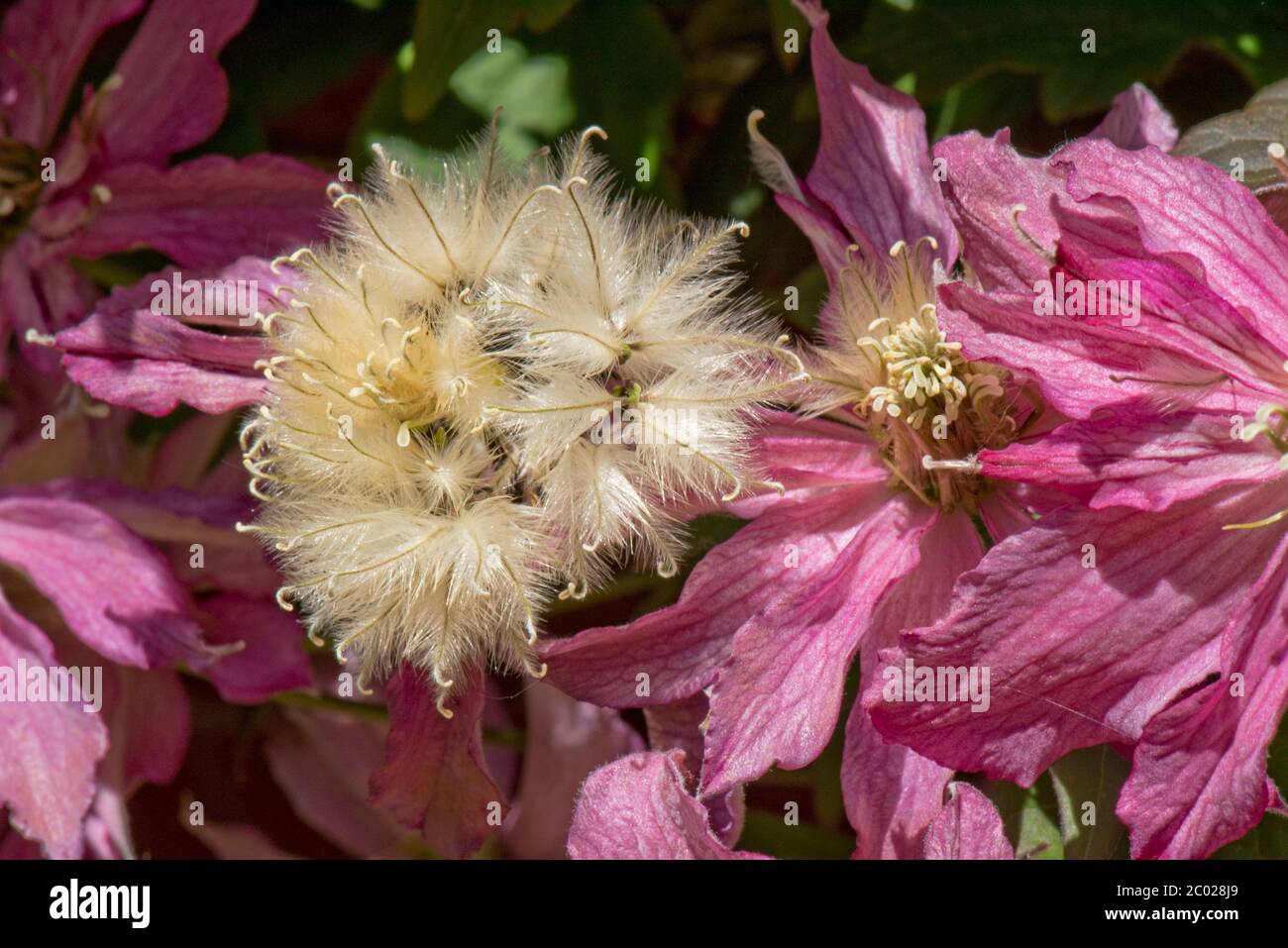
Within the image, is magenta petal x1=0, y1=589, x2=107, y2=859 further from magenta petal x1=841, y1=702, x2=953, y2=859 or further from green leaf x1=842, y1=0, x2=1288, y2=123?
green leaf x1=842, y1=0, x2=1288, y2=123

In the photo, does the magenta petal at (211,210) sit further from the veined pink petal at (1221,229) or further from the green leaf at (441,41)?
the veined pink petal at (1221,229)

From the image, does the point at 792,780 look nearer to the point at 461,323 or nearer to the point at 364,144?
the point at 461,323

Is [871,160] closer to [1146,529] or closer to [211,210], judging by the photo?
[1146,529]

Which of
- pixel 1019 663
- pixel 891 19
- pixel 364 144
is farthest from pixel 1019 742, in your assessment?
pixel 364 144

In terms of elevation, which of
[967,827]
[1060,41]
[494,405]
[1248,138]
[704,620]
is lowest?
[967,827]

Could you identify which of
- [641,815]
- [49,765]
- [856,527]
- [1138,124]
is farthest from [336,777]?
[1138,124]

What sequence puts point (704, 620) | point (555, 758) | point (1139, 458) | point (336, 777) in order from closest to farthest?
1. point (1139, 458)
2. point (704, 620)
3. point (555, 758)
4. point (336, 777)

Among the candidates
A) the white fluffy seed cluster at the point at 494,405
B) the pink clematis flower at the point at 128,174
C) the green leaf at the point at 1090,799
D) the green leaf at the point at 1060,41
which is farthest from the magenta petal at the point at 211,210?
the green leaf at the point at 1090,799
